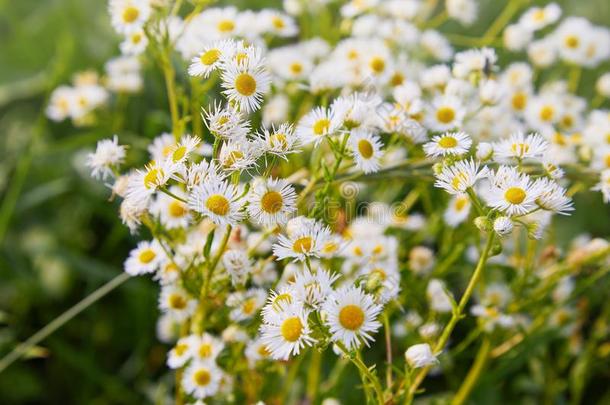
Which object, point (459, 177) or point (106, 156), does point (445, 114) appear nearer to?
point (459, 177)

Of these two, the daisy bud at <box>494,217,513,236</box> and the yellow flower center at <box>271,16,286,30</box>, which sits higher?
the yellow flower center at <box>271,16,286,30</box>

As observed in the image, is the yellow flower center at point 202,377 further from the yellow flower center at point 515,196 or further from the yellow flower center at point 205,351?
the yellow flower center at point 515,196

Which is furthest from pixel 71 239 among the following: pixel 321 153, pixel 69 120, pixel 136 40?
pixel 321 153

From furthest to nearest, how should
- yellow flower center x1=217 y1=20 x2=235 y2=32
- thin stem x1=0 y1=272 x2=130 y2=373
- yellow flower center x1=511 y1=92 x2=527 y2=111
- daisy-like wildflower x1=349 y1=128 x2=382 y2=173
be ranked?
yellow flower center x1=511 y1=92 x2=527 y2=111 < yellow flower center x1=217 y1=20 x2=235 y2=32 < thin stem x1=0 y1=272 x2=130 y2=373 < daisy-like wildflower x1=349 y1=128 x2=382 y2=173

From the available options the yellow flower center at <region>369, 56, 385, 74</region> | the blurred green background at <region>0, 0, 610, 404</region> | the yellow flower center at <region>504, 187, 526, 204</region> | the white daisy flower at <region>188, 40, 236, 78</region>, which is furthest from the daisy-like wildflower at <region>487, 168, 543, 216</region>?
the blurred green background at <region>0, 0, 610, 404</region>

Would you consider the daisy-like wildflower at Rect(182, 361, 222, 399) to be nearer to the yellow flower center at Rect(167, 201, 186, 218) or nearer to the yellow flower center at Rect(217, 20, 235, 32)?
the yellow flower center at Rect(167, 201, 186, 218)

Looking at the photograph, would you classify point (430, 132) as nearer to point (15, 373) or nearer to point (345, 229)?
point (345, 229)

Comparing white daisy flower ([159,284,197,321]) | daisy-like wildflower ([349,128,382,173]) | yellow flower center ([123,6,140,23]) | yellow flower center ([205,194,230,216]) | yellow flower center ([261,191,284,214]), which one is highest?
yellow flower center ([123,6,140,23])

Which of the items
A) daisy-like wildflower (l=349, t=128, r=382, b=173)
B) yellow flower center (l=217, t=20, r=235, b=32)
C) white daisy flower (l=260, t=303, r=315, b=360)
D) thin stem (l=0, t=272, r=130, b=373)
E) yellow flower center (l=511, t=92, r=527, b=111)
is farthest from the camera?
yellow flower center (l=511, t=92, r=527, b=111)
